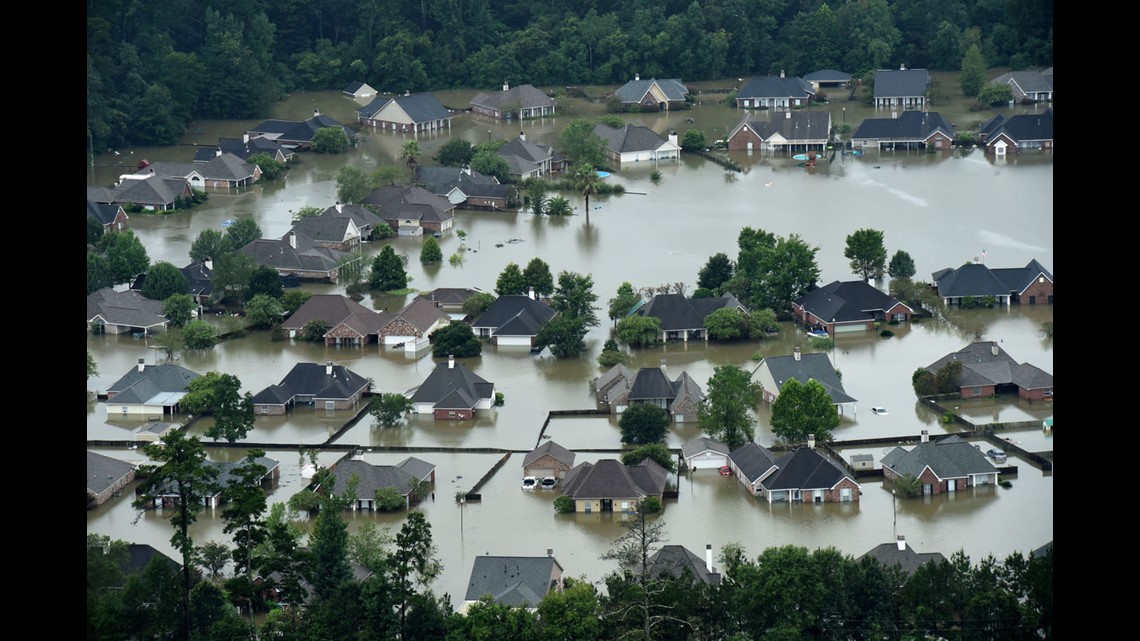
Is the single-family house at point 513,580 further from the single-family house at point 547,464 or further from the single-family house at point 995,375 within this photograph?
the single-family house at point 995,375

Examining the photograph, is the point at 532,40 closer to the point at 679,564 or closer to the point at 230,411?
the point at 230,411

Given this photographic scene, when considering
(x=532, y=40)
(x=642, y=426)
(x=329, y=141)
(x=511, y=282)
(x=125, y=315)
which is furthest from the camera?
(x=532, y=40)

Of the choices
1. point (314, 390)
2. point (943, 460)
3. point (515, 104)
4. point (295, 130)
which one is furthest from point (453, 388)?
point (515, 104)

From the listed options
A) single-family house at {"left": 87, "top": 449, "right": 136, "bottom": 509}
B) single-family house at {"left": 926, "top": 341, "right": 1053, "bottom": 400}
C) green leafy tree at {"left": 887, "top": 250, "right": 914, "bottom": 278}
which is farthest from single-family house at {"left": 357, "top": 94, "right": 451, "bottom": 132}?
single-family house at {"left": 87, "top": 449, "right": 136, "bottom": 509}

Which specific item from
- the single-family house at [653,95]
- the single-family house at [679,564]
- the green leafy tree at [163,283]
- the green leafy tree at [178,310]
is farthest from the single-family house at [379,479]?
the single-family house at [653,95]
